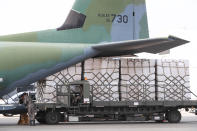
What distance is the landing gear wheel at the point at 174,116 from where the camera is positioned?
22.5m

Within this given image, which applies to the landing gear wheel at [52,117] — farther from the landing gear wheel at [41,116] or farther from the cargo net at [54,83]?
the cargo net at [54,83]

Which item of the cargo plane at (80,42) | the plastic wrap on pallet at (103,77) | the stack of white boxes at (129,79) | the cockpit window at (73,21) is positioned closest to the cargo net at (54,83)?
the stack of white boxes at (129,79)

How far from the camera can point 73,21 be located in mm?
21297

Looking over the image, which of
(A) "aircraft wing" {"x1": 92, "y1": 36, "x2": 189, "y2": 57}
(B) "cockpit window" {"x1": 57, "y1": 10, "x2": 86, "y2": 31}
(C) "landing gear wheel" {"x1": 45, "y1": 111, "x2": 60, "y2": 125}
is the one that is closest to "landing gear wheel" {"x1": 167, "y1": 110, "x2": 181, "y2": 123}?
(A) "aircraft wing" {"x1": 92, "y1": 36, "x2": 189, "y2": 57}

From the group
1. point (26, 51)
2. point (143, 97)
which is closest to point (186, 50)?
point (143, 97)

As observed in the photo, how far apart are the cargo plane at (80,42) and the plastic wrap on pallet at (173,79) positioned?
1667 millimetres

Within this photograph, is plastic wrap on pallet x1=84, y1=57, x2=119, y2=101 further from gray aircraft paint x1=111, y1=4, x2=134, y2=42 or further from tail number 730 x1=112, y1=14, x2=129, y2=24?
tail number 730 x1=112, y1=14, x2=129, y2=24

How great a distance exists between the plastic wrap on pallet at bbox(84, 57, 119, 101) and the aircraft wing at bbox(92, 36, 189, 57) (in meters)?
0.58

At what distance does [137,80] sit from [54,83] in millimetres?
4082

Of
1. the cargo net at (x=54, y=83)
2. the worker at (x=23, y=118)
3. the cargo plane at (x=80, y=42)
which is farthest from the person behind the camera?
the worker at (x=23, y=118)

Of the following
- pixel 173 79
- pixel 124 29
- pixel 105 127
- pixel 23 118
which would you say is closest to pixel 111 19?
A: pixel 124 29

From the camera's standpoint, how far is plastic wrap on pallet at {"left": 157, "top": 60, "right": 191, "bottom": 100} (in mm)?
22266

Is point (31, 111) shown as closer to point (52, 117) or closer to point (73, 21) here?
point (52, 117)

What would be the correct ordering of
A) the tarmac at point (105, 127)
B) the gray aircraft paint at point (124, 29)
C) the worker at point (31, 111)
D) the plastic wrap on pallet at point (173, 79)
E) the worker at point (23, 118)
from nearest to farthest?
the tarmac at point (105, 127), the worker at point (31, 111), the gray aircraft paint at point (124, 29), the plastic wrap on pallet at point (173, 79), the worker at point (23, 118)
